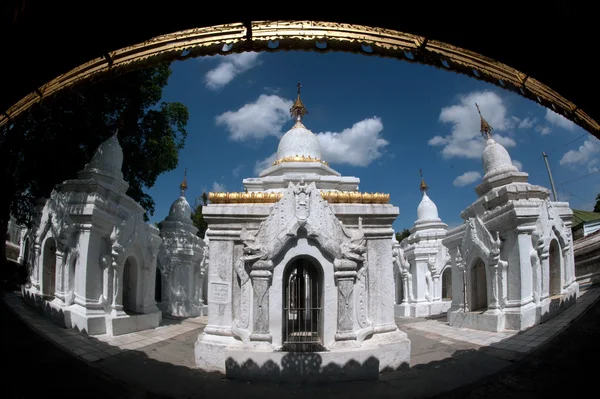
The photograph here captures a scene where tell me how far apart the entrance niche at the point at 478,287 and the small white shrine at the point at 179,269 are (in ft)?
43.7

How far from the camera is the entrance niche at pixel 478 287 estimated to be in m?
14.1

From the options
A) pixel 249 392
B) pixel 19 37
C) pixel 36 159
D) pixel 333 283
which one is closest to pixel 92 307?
pixel 36 159

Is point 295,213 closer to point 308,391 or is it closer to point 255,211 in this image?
point 255,211

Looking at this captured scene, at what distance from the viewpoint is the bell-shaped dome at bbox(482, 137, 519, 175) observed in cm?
1461

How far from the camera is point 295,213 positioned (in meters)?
8.47

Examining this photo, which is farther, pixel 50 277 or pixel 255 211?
pixel 50 277

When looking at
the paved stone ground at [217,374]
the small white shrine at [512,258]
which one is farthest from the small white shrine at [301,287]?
the small white shrine at [512,258]

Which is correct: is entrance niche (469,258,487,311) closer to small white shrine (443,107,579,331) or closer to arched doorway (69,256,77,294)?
small white shrine (443,107,579,331)

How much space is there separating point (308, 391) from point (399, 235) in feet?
155

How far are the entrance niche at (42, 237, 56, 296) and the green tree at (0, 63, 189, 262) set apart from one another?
1.38m

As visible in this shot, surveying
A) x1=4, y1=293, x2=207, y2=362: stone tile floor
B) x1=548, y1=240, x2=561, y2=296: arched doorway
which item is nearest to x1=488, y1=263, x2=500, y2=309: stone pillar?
x1=548, y1=240, x2=561, y2=296: arched doorway

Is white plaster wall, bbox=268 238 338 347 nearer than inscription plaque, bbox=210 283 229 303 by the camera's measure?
Yes

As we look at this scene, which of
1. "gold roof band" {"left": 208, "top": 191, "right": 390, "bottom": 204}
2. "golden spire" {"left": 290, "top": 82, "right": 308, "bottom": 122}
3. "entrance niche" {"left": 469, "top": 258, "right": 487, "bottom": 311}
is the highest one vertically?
"golden spire" {"left": 290, "top": 82, "right": 308, "bottom": 122}

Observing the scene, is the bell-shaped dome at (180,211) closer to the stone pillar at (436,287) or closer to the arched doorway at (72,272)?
the arched doorway at (72,272)
